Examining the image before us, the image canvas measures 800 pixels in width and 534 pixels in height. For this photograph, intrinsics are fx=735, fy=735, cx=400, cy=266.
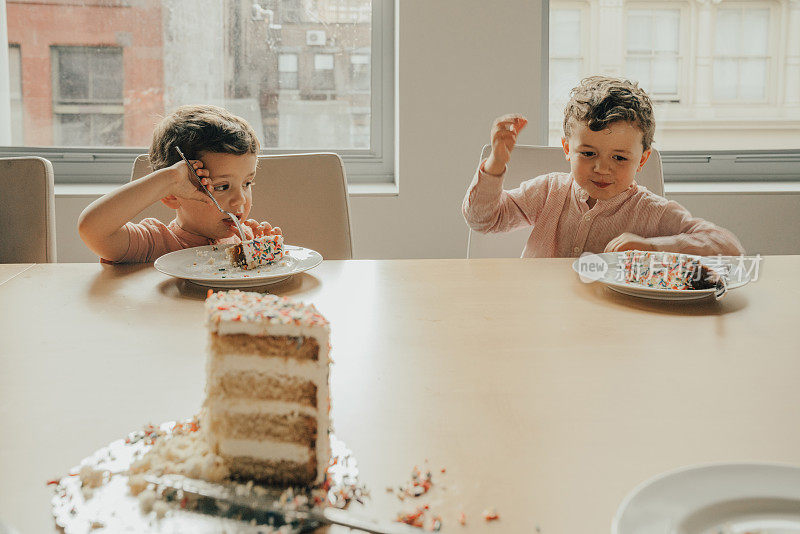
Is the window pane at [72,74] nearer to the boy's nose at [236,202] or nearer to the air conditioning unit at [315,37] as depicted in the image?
the air conditioning unit at [315,37]

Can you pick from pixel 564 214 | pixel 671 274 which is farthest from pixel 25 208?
pixel 671 274

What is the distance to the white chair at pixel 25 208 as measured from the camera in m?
1.62

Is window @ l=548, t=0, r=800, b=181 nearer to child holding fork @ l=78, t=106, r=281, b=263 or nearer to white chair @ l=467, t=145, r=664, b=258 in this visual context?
white chair @ l=467, t=145, r=664, b=258

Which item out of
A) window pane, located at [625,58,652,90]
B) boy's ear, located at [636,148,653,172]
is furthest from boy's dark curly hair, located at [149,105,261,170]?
window pane, located at [625,58,652,90]

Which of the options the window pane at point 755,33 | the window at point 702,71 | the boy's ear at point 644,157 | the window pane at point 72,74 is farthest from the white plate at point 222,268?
the window pane at point 755,33

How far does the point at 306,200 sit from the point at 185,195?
328mm

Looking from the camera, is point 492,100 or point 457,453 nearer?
point 457,453

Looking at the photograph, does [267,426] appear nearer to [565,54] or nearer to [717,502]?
[717,502]

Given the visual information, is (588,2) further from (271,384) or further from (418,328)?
(271,384)

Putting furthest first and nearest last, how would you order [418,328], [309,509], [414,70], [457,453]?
[414,70] → [418,328] → [457,453] → [309,509]

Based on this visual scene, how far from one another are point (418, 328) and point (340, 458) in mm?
415

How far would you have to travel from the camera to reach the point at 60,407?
0.72 meters

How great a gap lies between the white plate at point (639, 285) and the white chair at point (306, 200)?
2.00 feet

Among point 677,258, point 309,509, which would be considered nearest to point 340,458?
point 309,509
